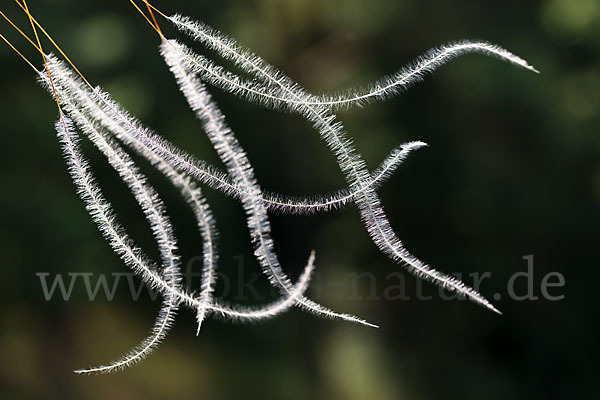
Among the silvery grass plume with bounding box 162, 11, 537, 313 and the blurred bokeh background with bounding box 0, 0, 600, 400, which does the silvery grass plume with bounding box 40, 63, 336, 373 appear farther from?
the blurred bokeh background with bounding box 0, 0, 600, 400

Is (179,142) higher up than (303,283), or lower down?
higher up

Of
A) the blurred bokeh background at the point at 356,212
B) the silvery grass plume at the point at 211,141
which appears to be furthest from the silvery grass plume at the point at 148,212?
the blurred bokeh background at the point at 356,212

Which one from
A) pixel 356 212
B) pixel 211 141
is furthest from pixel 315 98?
pixel 356 212

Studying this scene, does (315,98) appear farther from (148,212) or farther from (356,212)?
(356,212)

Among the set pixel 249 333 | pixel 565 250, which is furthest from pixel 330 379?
pixel 565 250

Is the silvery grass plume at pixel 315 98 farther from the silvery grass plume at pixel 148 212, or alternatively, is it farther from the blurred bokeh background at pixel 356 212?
the blurred bokeh background at pixel 356 212

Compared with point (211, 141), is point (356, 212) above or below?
above

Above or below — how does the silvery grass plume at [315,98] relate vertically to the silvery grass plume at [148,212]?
above

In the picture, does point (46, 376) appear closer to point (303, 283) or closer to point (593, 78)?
point (303, 283)
